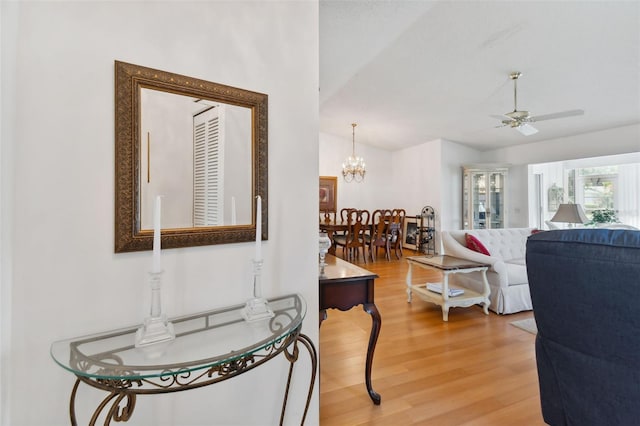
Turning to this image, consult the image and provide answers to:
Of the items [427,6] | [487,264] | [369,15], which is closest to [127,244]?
[369,15]

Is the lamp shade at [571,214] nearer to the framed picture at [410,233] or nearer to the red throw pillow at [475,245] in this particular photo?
the red throw pillow at [475,245]

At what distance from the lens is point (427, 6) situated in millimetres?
2766

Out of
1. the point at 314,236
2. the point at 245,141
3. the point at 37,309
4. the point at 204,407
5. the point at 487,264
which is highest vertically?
the point at 245,141

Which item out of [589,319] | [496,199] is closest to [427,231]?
[496,199]

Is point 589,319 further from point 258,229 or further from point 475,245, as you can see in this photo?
point 475,245

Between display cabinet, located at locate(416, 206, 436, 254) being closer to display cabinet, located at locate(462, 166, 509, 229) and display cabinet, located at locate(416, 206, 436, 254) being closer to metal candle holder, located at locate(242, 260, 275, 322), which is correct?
display cabinet, located at locate(462, 166, 509, 229)

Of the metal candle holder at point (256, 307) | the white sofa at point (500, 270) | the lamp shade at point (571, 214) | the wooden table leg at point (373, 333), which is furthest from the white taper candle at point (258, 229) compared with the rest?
the lamp shade at point (571, 214)

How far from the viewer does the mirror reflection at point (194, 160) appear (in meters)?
1.06

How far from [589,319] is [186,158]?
1.56m

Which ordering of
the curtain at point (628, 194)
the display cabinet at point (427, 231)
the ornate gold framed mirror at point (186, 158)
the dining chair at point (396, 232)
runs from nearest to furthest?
the ornate gold framed mirror at point (186, 158), the curtain at point (628, 194), the dining chair at point (396, 232), the display cabinet at point (427, 231)

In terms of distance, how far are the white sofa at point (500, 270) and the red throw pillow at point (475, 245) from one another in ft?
0.24

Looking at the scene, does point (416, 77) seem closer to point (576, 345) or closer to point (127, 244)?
point (576, 345)

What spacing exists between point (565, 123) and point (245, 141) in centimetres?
579

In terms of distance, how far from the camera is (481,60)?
11.4ft
